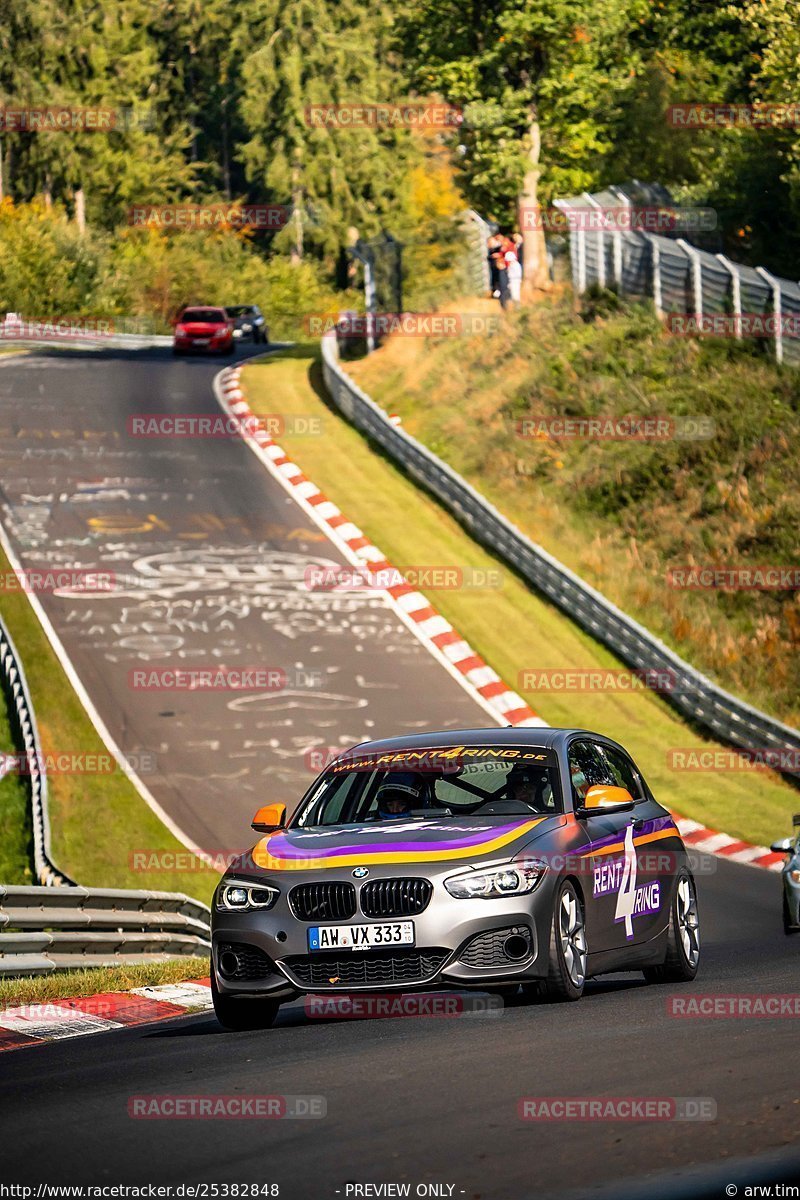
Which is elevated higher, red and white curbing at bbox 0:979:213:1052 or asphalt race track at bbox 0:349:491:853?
red and white curbing at bbox 0:979:213:1052

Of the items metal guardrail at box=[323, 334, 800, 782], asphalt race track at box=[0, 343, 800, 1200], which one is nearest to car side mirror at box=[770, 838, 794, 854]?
asphalt race track at box=[0, 343, 800, 1200]

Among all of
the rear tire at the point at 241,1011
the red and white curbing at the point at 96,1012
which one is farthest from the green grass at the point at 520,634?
the rear tire at the point at 241,1011

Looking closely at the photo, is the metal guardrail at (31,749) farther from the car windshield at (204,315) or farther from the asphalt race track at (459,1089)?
the car windshield at (204,315)

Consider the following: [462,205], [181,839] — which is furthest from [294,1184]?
[462,205]

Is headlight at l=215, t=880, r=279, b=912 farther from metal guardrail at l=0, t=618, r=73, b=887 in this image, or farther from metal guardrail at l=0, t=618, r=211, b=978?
metal guardrail at l=0, t=618, r=73, b=887

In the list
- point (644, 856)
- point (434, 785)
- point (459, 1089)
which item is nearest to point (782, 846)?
point (644, 856)

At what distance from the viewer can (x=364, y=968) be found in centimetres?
898

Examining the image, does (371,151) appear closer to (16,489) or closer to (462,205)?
(462,205)

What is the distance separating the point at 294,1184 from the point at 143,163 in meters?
93.4

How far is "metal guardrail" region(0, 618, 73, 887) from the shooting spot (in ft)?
62.6

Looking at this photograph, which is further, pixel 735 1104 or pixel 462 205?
pixel 462 205

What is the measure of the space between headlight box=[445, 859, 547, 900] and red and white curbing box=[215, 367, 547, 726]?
15.0 m

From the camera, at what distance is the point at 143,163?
9469 cm

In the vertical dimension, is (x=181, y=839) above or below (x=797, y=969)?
below
